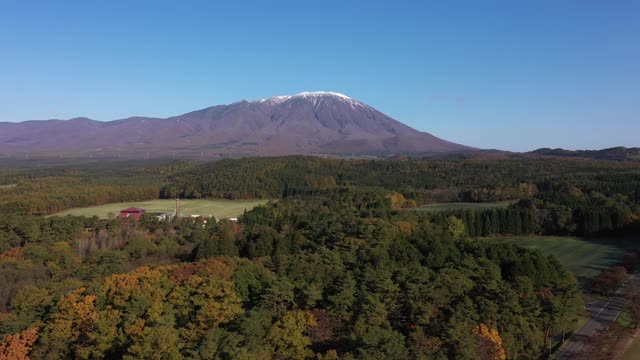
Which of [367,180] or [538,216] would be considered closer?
[538,216]

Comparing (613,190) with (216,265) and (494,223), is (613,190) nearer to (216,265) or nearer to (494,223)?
(494,223)

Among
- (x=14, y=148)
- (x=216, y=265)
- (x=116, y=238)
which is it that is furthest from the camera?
(x=14, y=148)

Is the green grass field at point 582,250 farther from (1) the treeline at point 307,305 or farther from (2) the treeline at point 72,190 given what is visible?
(2) the treeline at point 72,190

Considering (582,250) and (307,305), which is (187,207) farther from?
(307,305)

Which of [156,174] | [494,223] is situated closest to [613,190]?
[494,223]

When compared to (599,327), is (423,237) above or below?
above

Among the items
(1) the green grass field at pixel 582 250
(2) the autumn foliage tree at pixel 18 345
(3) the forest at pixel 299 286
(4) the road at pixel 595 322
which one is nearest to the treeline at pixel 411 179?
(3) the forest at pixel 299 286

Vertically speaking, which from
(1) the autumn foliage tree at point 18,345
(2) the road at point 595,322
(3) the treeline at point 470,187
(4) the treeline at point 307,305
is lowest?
(2) the road at point 595,322

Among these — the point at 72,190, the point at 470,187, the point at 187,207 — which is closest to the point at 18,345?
the point at 187,207
